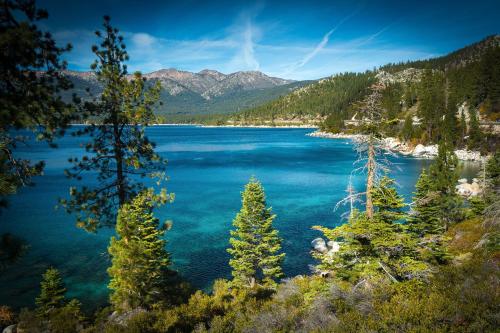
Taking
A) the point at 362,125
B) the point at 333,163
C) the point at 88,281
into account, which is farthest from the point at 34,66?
the point at 333,163

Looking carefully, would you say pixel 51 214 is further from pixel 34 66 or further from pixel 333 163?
pixel 333 163

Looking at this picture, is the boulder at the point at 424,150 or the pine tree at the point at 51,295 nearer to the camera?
the pine tree at the point at 51,295

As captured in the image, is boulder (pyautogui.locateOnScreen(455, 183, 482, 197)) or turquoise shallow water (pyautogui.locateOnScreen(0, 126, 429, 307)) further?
boulder (pyautogui.locateOnScreen(455, 183, 482, 197))

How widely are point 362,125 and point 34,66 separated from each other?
1252 cm

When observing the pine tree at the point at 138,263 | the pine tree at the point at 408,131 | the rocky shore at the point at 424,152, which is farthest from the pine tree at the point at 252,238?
the pine tree at the point at 408,131

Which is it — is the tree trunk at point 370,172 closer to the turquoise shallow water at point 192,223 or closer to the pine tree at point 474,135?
the turquoise shallow water at point 192,223

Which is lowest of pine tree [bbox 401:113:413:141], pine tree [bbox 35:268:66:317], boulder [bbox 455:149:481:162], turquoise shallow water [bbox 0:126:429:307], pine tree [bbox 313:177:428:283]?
turquoise shallow water [bbox 0:126:429:307]

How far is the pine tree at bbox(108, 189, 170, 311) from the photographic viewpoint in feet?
56.4

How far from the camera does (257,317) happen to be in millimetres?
10555

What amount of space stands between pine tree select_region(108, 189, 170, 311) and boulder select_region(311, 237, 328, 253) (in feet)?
56.7

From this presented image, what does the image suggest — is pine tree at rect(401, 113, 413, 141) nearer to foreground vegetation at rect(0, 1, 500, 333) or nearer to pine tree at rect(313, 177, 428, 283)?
foreground vegetation at rect(0, 1, 500, 333)

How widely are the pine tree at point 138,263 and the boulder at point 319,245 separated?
1727cm

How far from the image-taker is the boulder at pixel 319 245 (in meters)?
33.0

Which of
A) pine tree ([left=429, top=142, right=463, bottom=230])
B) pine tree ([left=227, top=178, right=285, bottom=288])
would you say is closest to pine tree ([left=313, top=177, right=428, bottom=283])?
pine tree ([left=227, top=178, right=285, bottom=288])
